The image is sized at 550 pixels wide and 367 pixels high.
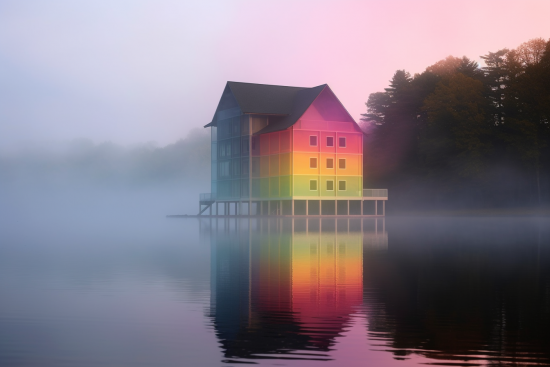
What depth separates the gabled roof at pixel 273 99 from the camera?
6669cm

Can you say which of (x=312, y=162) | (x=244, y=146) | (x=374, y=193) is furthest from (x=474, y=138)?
(x=244, y=146)

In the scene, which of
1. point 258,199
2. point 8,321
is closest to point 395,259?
point 8,321

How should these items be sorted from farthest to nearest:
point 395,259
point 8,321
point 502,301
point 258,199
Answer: point 258,199 → point 395,259 → point 502,301 → point 8,321

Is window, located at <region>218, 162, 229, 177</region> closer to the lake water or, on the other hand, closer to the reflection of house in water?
the reflection of house in water

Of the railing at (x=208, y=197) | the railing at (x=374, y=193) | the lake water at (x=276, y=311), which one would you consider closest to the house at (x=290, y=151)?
the railing at (x=374, y=193)

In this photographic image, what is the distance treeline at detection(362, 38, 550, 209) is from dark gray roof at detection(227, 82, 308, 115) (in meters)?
16.1

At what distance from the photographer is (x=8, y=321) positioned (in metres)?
10.3

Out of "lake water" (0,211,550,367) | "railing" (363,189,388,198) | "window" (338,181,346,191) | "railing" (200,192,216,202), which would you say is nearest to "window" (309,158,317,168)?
"window" (338,181,346,191)

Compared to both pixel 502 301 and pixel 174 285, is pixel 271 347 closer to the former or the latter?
pixel 502 301

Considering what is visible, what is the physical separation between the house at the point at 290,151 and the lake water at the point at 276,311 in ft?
142

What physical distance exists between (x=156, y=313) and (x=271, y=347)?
319 centimetres

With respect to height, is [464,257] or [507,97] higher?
[507,97]

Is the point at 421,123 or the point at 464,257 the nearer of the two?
the point at 464,257

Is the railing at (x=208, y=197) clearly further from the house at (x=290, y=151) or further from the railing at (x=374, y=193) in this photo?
the railing at (x=374, y=193)
